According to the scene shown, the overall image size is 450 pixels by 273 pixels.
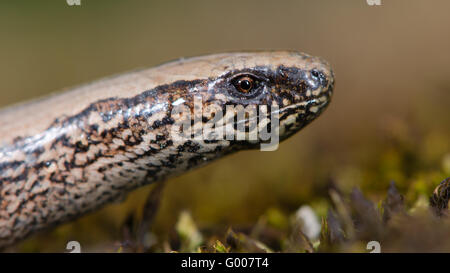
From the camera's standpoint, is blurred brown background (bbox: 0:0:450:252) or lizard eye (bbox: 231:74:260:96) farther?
blurred brown background (bbox: 0:0:450:252)

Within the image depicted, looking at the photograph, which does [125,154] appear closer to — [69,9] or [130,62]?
[130,62]

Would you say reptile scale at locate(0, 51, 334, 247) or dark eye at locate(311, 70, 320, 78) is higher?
dark eye at locate(311, 70, 320, 78)

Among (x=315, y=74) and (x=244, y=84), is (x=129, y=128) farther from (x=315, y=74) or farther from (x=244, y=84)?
(x=315, y=74)

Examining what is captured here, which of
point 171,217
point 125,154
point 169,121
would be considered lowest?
point 171,217

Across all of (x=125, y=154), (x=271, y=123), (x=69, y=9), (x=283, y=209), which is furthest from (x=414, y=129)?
(x=69, y=9)

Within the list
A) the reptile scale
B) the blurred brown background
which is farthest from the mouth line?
the blurred brown background

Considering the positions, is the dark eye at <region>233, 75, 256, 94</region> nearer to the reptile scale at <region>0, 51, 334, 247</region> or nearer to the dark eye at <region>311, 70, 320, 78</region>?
the reptile scale at <region>0, 51, 334, 247</region>
